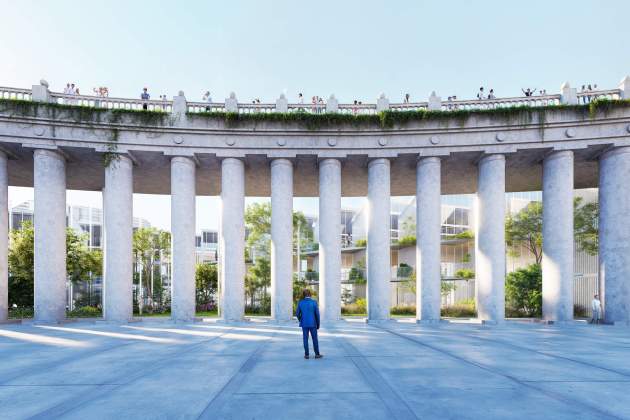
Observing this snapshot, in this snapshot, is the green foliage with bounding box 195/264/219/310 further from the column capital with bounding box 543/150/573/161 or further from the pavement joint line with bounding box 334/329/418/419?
the pavement joint line with bounding box 334/329/418/419

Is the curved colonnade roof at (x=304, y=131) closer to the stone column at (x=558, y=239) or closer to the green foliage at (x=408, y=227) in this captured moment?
the stone column at (x=558, y=239)

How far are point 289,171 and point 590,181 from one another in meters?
24.9

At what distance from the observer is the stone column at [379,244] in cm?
2531

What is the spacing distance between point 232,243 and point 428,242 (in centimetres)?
1259

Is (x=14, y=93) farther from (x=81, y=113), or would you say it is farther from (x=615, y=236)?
(x=615, y=236)

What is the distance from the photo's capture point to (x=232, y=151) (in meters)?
26.0

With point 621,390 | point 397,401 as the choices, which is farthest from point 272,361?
point 621,390

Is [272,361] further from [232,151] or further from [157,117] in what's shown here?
[157,117]

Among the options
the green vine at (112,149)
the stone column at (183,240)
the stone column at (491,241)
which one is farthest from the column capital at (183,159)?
the stone column at (491,241)

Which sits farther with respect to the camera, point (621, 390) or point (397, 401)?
point (621, 390)

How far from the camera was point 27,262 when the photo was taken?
35781 mm

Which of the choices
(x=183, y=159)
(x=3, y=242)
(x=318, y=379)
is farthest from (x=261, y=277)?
(x=318, y=379)

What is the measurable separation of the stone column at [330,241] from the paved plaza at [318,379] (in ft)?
30.4

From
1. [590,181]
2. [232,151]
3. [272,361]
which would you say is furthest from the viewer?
[590,181]
